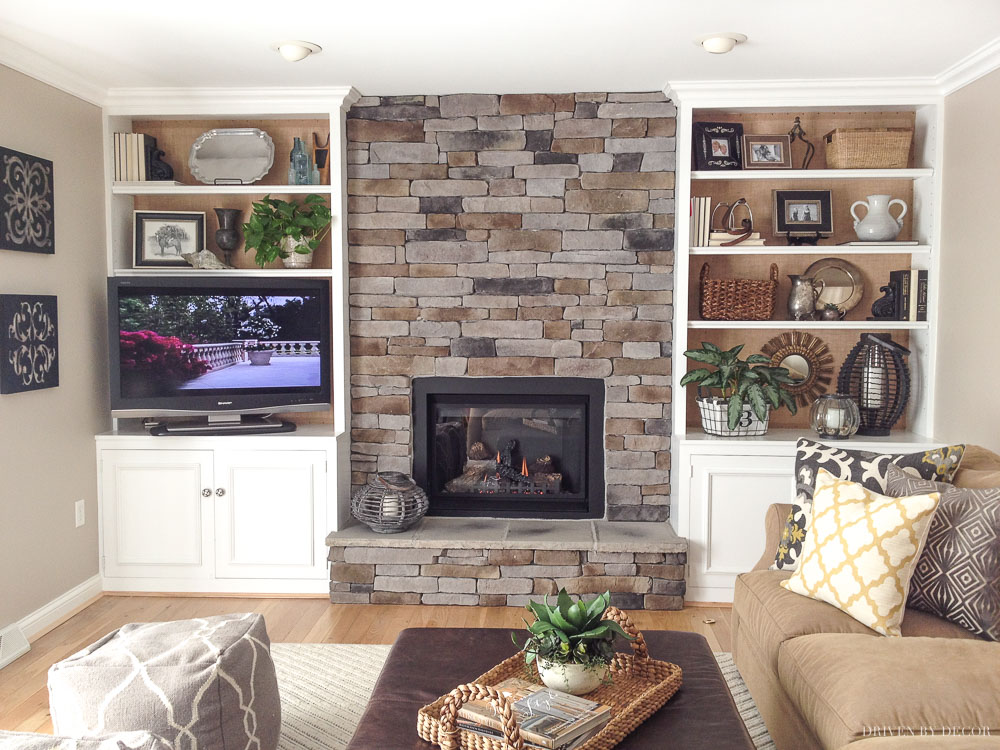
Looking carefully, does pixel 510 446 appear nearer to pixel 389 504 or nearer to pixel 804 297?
pixel 389 504

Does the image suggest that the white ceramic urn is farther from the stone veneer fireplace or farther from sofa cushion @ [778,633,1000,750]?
sofa cushion @ [778,633,1000,750]

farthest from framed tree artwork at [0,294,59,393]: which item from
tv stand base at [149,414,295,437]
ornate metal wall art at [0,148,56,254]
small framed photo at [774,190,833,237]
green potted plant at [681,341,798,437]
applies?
small framed photo at [774,190,833,237]

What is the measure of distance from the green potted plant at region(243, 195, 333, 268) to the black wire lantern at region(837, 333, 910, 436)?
101 inches

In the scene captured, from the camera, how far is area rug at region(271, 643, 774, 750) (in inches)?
108

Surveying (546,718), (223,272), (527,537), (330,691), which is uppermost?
(223,272)

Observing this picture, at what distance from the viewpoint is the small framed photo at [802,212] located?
13.2 ft

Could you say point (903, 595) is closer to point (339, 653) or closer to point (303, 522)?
point (339, 653)

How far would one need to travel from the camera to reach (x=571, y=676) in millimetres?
2004

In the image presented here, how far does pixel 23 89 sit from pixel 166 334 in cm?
116

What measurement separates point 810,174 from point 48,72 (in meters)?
3.30

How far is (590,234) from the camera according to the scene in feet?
13.4

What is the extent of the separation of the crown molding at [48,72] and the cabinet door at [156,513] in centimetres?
164

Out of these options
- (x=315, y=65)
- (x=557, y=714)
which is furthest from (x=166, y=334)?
(x=557, y=714)
